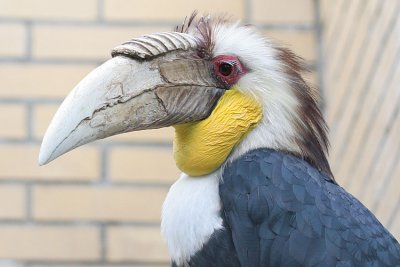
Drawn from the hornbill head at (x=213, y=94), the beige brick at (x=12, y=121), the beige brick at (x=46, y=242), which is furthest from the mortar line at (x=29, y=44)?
the hornbill head at (x=213, y=94)

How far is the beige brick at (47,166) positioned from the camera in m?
3.06

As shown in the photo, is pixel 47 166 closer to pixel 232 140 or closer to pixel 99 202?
pixel 99 202

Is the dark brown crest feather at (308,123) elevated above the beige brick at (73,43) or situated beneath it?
elevated above

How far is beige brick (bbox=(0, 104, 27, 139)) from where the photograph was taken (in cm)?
307

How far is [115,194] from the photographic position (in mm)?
3062

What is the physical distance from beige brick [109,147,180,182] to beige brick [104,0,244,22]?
375 millimetres

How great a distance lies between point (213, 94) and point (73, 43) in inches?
44.1

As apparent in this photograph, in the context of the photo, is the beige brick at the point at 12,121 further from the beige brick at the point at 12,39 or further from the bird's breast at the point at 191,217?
the bird's breast at the point at 191,217

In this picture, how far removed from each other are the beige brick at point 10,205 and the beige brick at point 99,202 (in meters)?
0.05

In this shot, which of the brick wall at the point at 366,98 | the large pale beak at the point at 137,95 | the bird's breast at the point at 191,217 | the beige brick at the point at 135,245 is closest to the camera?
the large pale beak at the point at 137,95

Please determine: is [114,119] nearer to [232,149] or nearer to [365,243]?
[232,149]

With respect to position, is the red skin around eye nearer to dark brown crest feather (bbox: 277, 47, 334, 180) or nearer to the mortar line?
dark brown crest feather (bbox: 277, 47, 334, 180)

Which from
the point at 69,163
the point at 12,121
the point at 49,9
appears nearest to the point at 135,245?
the point at 69,163

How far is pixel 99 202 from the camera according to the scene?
10.0 feet
